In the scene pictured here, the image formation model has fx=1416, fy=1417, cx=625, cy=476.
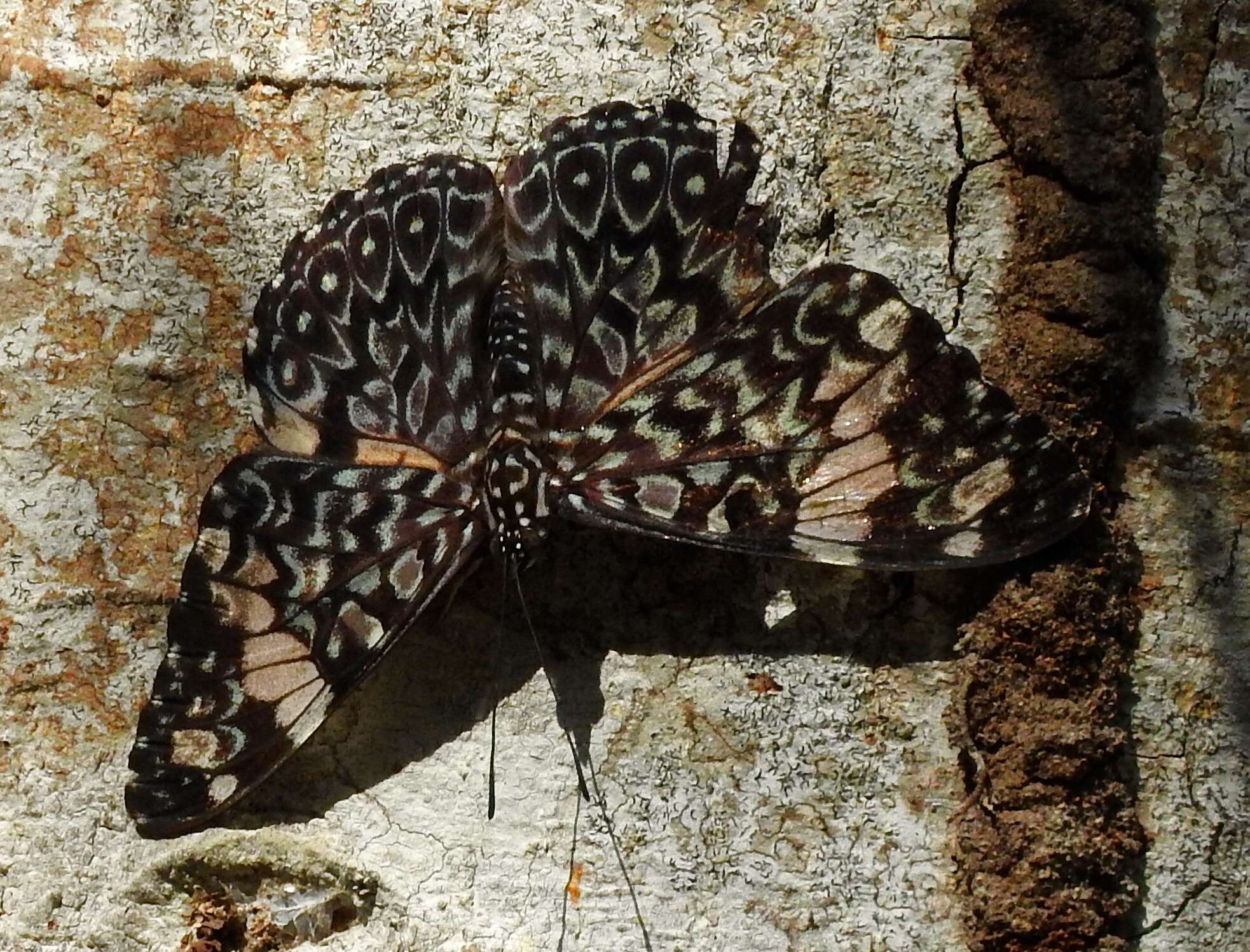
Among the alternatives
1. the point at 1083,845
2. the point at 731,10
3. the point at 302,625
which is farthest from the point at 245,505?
the point at 1083,845

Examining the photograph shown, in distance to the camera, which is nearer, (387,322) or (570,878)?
(570,878)

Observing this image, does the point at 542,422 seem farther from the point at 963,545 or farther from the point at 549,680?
the point at 963,545

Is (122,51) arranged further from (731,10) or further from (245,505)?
(731,10)

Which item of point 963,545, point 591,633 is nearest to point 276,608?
point 591,633

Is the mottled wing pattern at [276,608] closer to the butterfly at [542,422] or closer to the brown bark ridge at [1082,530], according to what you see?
the butterfly at [542,422]

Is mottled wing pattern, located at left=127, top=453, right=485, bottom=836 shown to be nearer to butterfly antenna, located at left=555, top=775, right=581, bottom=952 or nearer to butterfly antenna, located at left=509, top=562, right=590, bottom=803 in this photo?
butterfly antenna, located at left=509, top=562, right=590, bottom=803

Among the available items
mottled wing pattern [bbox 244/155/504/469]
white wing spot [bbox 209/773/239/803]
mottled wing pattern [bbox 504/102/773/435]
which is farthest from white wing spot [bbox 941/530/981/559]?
white wing spot [bbox 209/773/239/803]

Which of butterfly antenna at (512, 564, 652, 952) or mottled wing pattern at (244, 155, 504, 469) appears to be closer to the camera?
butterfly antenna at (512, 564, 652, 952)
